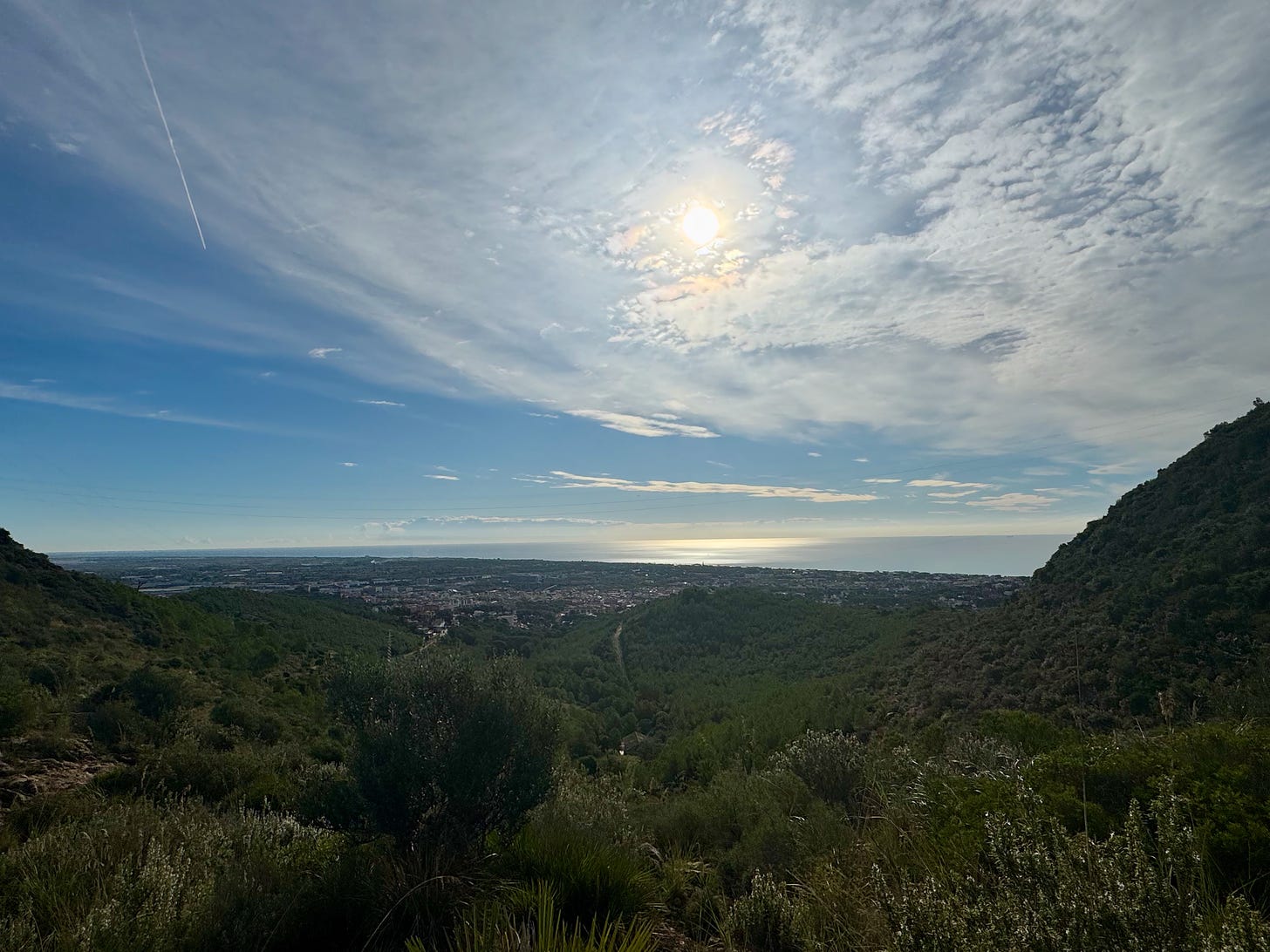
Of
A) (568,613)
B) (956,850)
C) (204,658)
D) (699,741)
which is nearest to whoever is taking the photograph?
(956,850)

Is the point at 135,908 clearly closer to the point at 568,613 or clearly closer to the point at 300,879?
the point at 300,879

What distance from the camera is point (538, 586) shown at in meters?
83.8

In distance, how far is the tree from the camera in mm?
5422

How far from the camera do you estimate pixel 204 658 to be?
2272 centimetres

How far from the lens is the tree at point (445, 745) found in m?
5.42

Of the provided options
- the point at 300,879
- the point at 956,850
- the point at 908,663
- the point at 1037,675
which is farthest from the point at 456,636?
the point at 956,850

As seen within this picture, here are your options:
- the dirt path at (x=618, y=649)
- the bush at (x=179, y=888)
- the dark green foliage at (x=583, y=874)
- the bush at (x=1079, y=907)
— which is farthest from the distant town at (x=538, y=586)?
the bush at (x=1079, y=907)

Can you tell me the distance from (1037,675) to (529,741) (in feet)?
53.8

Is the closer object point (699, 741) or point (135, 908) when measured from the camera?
point (135, 908)

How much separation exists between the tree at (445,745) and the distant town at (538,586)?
34.6m

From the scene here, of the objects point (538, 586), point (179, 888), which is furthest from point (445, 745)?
point (538, 586)

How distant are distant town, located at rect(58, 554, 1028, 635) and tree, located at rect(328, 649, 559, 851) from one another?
34.6 meters

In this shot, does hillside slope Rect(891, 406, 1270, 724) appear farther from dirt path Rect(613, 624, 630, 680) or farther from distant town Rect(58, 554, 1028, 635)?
dirt path Rect(613, 624, 630, 680)

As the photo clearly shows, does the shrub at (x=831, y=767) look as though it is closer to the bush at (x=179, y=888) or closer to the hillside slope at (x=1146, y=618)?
the hillside slope at (x=1146, y=618)
